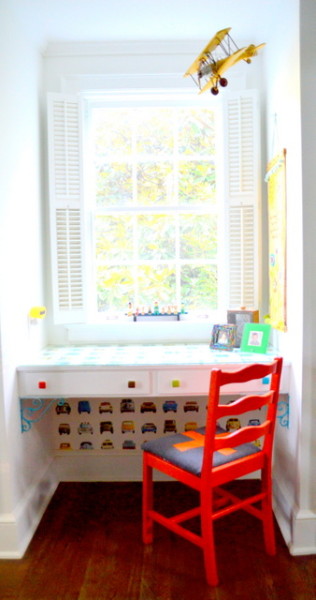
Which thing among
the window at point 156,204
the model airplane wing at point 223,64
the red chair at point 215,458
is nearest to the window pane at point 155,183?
the window at point 156,204

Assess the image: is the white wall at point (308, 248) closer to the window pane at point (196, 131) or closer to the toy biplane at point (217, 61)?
the toy biplane at point (217, 61)

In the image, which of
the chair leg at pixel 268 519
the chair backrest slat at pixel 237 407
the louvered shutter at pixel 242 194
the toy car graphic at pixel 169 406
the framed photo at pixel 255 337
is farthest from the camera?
the toy car graphic at pixel 169 406

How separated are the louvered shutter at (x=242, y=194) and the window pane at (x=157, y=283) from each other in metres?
0.39

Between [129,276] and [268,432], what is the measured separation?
4.56 ft

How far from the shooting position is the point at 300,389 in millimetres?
2295

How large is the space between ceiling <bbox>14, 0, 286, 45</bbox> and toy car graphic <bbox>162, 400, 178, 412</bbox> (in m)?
2.22

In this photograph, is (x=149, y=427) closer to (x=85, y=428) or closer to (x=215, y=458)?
(x=85, y=428)

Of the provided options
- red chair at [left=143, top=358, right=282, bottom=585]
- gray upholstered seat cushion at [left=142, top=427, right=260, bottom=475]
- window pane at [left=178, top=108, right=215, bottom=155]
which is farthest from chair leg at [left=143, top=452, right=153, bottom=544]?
window pane at [left=178, top=108, right=215, bottom=155]

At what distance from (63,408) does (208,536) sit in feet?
4.48

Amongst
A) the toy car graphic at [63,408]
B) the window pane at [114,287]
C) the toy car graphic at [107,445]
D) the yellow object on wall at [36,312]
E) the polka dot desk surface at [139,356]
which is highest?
the window pane at [114,287]

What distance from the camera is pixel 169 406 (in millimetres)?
3068

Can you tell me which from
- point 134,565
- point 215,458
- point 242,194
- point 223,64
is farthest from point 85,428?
point 223,64

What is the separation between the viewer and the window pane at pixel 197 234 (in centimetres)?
317

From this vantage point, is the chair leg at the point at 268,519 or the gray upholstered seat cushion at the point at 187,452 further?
the chair leg at the point at 268,519
